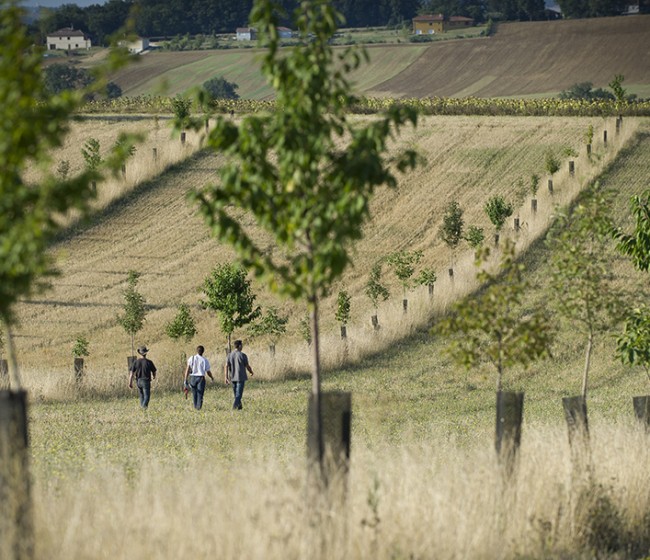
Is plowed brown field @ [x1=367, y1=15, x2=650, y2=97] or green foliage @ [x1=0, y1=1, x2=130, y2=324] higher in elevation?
plowed brown field @ [x1=367, y1=15, x2=650, y2=97]

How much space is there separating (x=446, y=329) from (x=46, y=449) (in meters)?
7.56

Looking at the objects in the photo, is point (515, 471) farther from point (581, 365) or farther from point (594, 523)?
point (581, 365)

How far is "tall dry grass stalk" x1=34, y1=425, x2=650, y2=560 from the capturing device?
30.6 feet

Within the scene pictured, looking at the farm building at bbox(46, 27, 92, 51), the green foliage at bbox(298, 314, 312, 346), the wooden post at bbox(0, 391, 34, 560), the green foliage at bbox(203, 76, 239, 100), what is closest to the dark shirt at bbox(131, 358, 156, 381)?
the green foliage at bbox(298, 314, 312, 346)

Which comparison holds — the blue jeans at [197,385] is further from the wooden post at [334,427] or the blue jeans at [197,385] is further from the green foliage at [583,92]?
the green foliage at [583,92]

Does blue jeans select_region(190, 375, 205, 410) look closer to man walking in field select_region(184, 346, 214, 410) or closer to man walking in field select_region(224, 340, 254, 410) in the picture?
man walking in field select_region(184, 346, 214, 410)

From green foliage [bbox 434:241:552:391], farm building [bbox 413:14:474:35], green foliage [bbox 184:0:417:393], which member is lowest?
green foliage [bbox 434:241:552:391]

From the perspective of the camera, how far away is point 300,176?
1038 cm

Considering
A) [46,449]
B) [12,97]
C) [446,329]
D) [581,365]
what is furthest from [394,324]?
[12,97]

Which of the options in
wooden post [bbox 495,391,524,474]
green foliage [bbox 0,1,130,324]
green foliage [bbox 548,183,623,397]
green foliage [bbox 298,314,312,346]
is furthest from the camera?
green foliage [bbox 298,314,312,346]

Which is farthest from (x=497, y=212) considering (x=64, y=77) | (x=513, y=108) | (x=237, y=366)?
(x=64, y=77)

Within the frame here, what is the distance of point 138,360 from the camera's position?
24.3 meters

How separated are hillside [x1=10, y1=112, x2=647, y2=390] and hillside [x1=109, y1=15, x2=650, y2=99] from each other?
43.3 m

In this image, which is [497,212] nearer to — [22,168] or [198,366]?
[198,366]
